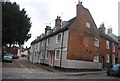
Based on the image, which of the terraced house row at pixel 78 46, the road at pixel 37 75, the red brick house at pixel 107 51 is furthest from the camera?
the red brick house at pixel 107 51

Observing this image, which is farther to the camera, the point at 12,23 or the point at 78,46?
the point at 12,23

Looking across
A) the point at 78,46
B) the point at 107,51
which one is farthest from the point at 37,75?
the point at 107,51

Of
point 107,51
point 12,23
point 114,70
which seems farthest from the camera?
point 107,51

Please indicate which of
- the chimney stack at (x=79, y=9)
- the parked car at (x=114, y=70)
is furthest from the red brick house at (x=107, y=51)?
the parked car at (x=114, y=70)

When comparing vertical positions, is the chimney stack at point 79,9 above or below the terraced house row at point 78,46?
above

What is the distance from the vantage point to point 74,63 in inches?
717

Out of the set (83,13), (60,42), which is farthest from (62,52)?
(83,13)

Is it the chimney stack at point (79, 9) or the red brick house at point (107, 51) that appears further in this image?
the red brick house at point (107, 51)

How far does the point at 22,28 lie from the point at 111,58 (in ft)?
65.2

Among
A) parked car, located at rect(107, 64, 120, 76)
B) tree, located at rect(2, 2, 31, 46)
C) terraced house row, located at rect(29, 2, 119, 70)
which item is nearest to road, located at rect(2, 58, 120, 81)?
parked car, located at rect(107, 64, 120, 76)

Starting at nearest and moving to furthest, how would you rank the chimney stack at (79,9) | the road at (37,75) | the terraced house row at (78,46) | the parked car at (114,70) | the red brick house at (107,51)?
the road at (37,75) < the parked car at (114,70) < the terraced house row at (78,46) < the chimney stack at (79,9) < the red brick house at (107,51)

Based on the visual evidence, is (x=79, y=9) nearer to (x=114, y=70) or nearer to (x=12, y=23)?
(x=114, y=70)

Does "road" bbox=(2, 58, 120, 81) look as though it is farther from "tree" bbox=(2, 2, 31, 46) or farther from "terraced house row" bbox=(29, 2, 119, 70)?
"tree" bbox=(2, 2, 31, 46)

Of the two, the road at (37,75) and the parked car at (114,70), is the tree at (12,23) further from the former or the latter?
the parked car at (114,70)
